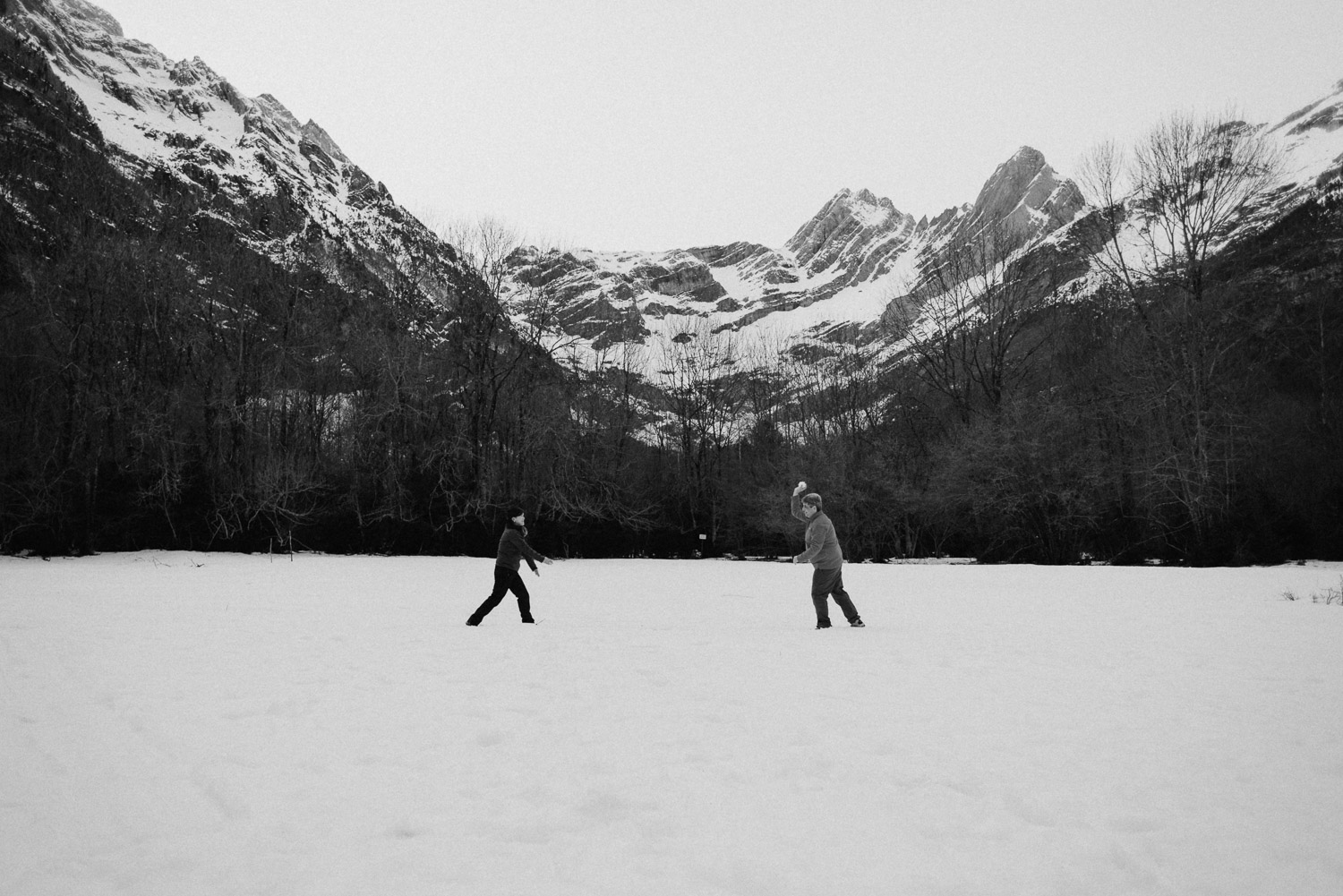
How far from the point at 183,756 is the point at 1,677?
11.0 ft

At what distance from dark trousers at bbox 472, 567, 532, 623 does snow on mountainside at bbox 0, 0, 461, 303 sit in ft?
212

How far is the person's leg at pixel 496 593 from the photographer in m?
9.47

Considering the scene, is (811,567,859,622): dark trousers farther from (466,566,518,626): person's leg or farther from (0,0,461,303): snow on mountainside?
(0,0,461,303): snow on mountainside

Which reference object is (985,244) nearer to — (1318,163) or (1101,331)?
(1101,331)

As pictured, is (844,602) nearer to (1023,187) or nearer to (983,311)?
(983,311)

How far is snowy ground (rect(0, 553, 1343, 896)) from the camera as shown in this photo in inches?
107

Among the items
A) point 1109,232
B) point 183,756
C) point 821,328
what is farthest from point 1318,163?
point 183,756

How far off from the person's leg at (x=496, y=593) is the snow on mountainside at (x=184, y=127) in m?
64.6

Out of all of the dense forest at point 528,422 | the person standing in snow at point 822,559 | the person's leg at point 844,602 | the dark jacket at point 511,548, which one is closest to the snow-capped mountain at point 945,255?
the dense forest at point 528,422

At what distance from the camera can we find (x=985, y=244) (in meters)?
33.7

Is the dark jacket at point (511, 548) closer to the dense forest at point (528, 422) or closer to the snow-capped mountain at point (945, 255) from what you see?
the dense forest at point (528, 422)

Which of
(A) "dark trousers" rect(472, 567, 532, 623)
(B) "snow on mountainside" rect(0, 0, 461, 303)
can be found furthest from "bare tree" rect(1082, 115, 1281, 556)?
(B) "snow on mountainside" rect(0, 0, 461, 303)

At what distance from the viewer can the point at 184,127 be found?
131 m

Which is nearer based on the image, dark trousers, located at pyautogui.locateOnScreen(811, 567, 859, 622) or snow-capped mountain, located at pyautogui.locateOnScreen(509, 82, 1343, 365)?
dark trousers, located at pyautogui.locateOnScreen(811, 567, 859, 622)
